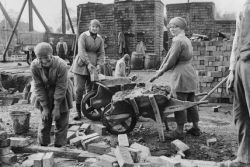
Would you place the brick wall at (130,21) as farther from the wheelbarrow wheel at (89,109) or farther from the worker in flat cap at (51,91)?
the worker in flat cap at (51,91)

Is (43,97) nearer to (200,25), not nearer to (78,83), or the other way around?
(78,83)

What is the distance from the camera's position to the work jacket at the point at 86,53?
6.78 metres

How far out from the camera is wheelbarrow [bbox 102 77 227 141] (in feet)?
17.4

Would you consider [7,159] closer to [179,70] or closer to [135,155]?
[135,155]

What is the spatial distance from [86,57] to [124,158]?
3250mm

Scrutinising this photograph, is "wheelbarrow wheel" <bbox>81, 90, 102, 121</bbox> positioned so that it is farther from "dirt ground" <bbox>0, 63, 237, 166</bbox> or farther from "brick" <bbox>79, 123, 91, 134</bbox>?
"brick" <bbox>79, 123, 91, 134</bbox>

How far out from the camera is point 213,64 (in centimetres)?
882

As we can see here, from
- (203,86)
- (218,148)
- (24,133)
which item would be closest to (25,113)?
(24,133)

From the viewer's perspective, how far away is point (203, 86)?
895 centimetres

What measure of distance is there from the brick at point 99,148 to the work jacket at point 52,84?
71cm

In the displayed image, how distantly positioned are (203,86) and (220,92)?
1.51 ft

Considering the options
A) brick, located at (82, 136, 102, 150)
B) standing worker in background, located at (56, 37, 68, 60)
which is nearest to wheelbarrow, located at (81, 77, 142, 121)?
brick, located at (82, 136, 102, 150)

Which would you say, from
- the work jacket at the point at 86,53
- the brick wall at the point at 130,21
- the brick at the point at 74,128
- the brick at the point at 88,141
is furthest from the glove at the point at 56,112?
the brick wall at the point at 130,21

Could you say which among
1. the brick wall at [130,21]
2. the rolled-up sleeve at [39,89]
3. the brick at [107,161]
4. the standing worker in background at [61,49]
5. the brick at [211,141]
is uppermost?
the brick wall at [130,21]
